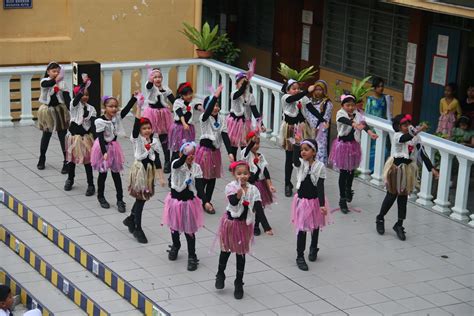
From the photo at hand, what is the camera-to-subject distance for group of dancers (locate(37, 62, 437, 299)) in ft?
37.2

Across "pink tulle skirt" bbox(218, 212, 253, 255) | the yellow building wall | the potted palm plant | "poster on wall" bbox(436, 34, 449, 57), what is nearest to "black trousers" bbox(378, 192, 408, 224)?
"pink tulle skirt" bbox(218, 212, 253, 255)

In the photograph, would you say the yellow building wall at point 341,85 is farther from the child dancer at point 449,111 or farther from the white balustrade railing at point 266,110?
the child dancer at point 449,111

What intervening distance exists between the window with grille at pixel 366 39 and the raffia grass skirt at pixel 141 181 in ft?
24.5

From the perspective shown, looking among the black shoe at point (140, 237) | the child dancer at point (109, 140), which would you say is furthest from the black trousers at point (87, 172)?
the black shoe at point (140, 237)

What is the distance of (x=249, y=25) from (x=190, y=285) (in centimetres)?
1212

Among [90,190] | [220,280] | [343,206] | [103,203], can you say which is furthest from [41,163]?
[220,280]

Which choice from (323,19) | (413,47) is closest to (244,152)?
(413,47)

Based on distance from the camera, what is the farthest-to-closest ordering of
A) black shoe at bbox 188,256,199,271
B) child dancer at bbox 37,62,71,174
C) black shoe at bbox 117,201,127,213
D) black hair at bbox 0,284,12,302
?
child dancer at bbox 37,62,71,174
black shoe at bbox 117,201,127,213
black shoe at bbox 188,256,199,271
black hair at bbox 0,284,12,302

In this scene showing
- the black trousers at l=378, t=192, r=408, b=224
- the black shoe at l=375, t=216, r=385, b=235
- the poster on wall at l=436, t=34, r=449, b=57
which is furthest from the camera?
the poster on wall at l=436, t=34, r=449, b=57

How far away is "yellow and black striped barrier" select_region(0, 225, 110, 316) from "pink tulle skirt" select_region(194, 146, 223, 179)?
2566mm

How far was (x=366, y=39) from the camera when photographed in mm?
19141

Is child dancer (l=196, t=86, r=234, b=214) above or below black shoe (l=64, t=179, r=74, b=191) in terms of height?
above

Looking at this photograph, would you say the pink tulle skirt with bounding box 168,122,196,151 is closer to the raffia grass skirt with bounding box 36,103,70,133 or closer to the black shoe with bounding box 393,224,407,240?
the raffia grass skirt with bounding box 36,103,70,133

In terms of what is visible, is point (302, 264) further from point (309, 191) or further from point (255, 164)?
point (255, 164)
